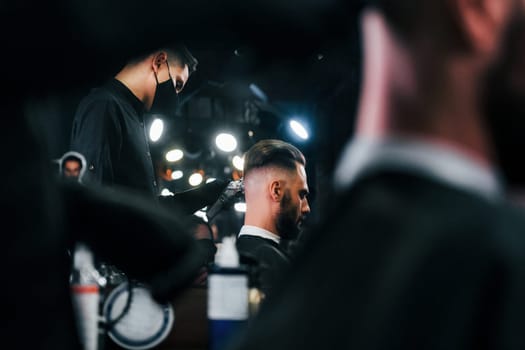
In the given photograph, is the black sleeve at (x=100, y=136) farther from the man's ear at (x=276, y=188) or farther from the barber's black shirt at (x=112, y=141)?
the man's ear at (x=276, y=188)

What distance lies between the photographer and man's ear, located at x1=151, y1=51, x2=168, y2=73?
298 cm

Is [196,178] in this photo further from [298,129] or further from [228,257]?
[228,257]

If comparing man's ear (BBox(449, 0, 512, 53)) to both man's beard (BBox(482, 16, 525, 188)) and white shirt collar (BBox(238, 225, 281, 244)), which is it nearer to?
man's beard (BBox(482, 16, 525, 188))

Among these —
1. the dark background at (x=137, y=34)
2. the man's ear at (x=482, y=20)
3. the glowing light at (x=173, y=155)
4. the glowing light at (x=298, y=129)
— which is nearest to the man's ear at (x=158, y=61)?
the glowing light at (x=298, y=129)

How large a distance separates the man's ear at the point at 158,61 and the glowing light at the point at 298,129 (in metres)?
1.40

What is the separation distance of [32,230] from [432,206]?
0.44m

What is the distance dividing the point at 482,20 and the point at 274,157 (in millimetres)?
2682

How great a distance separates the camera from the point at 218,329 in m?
1.81

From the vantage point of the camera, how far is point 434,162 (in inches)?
24.7

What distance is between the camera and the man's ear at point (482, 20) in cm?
66

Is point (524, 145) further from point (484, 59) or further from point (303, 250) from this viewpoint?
point (303, 250)

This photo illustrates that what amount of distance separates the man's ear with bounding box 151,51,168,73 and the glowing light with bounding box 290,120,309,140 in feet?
4.58

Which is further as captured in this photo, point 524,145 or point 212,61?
point 212,61

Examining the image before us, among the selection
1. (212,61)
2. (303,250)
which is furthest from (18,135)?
(212,61)
